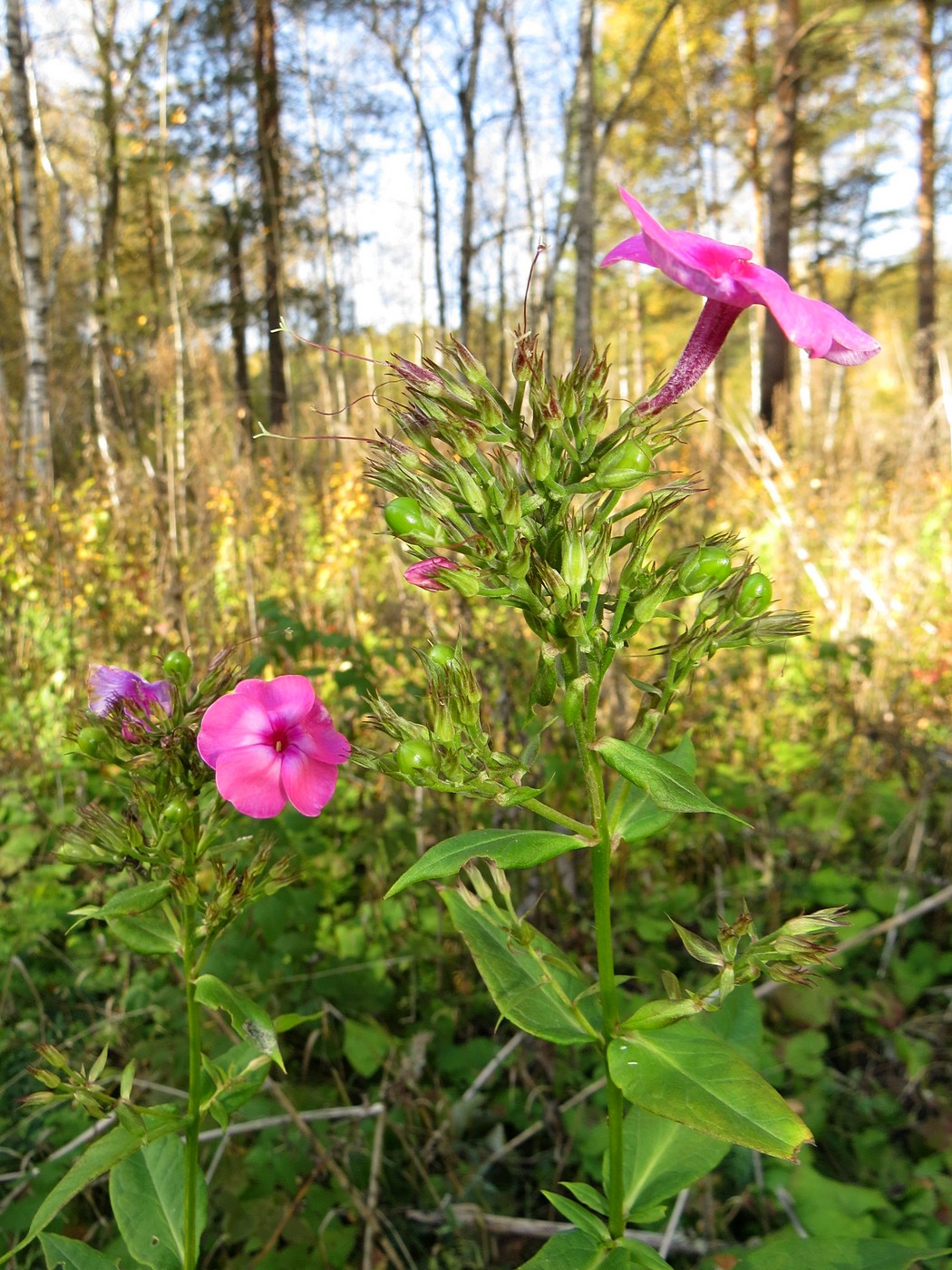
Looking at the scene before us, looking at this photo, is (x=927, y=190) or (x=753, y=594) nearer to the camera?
(x=753, y=594)

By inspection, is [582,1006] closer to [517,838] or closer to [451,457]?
[517,838]

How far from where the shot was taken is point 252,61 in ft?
43.2

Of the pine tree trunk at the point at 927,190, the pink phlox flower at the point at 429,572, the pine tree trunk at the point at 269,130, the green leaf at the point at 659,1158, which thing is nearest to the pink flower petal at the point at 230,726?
the pink phlox flower at the point at 429,572

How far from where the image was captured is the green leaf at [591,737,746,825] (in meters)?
0.85

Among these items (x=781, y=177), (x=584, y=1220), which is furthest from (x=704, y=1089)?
(x=781, y=177)

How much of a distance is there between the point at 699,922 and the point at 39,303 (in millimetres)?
7776

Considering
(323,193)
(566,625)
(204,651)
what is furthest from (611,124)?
(323,193)

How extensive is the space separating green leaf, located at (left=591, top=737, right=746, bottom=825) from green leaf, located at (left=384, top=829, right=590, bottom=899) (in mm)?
98

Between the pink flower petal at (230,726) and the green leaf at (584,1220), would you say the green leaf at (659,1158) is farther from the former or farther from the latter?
the pink flower petal at (230,726)

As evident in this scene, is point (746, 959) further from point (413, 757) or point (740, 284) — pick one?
point (740, 284)

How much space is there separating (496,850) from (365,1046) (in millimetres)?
1333

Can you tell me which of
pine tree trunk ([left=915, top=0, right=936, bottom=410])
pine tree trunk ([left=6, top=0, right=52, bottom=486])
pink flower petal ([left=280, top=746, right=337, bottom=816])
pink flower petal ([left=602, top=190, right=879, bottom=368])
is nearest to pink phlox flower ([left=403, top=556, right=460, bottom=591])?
pink flower petal ([left=280, top=746, right=337, bottom=816])

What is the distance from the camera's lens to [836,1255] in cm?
97

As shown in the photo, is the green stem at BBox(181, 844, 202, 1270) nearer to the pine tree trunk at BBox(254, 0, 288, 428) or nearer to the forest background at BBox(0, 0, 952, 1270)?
the forest background at BBox(0, 0, 952, 1270)
